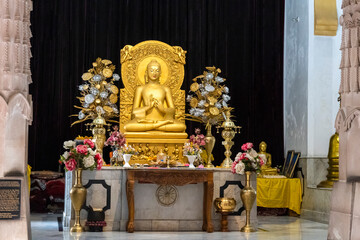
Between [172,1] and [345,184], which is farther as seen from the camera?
[172,1]

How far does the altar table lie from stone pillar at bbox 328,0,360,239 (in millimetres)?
2471

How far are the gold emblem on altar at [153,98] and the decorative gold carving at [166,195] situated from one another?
63.5 inches

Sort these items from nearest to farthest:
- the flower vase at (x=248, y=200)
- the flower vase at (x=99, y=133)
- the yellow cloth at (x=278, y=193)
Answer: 1. the flower vase at (x=248, y=200)
2. the flower vase at (x=99, y=133)
3. the yellow cloth at (x=278, y=193)

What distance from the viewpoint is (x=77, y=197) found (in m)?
8.61

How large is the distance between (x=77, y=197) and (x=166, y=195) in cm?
131

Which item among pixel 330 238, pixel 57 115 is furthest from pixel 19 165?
pixel 57 115

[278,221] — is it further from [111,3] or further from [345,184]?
[111,3]

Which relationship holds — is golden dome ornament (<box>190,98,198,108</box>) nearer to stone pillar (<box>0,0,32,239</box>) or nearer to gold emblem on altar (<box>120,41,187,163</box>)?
gold emblem on altar (<box>120,41,187,163</box>)

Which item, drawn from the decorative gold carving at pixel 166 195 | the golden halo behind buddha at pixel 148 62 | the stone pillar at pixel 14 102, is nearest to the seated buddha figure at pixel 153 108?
the golden halo behind buddha at pixel 148 62

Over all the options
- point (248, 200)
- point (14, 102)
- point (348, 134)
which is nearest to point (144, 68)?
point (248, 200)

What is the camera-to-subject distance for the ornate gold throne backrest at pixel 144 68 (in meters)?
11.8

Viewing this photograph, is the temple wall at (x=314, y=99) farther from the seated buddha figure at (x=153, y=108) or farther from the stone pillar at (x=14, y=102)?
the stone pillar at (x=14, y=102)

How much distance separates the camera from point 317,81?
12148mm

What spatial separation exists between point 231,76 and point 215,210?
16.6 ft
